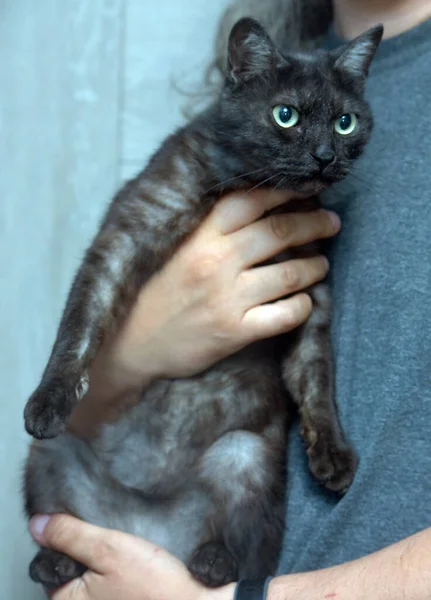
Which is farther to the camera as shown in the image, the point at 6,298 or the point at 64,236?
the point at 64,236

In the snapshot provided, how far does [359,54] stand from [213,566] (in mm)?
928

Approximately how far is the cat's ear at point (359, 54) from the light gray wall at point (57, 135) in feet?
2.31

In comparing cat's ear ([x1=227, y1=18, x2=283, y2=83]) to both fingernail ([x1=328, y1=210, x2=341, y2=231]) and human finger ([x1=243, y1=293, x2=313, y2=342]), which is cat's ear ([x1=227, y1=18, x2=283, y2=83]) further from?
human finger ([x1=243, y1=293, x2=313, y2=342])

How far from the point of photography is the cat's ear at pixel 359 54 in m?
1.28

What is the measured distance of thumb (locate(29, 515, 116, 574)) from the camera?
A: 116cm

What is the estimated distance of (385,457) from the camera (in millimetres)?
1080

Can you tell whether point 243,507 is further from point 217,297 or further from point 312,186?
point 312,186

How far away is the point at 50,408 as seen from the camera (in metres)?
1.12

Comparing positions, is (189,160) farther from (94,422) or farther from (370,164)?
(94,422)

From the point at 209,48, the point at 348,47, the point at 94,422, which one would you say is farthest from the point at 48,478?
the point at 209,48

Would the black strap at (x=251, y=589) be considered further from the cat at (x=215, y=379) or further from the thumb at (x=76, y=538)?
the thumb at (x=76, y=538)

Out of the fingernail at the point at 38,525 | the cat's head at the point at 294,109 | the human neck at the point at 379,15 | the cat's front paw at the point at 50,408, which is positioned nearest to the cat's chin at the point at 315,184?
the cat's head at the point at 294,109

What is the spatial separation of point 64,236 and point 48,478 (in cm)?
83

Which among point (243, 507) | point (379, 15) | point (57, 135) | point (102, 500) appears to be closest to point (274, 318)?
point (243, 507)
